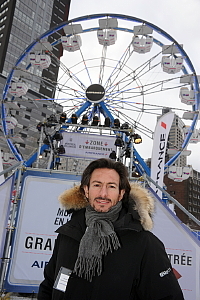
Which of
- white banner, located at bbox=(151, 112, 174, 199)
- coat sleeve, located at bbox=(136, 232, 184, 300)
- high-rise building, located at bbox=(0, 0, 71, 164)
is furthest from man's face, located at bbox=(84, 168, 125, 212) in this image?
high-rise building, located at bbox=(0, 0, 71, 164)

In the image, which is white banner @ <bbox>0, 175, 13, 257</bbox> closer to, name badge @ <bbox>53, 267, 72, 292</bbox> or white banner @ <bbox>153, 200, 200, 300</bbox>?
white banner @ <bbox>153, 200, 200, 300</bbox>

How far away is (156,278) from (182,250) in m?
2.63

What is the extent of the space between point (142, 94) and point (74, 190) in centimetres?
1362

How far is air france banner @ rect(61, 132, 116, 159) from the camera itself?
970 cm

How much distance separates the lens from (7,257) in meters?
4.09

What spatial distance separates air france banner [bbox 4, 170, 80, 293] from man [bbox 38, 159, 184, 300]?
7.85 feet

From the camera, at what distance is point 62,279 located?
1.67 m

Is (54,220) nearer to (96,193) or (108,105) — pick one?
(96,193)

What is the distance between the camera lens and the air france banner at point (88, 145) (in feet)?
31.8

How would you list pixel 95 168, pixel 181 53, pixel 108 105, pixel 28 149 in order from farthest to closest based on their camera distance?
1. pixel 28 149
2. pixel 108 105
3. pixel 181 53
4. pixel 95 168

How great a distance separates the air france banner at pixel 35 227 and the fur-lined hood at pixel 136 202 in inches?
90.1

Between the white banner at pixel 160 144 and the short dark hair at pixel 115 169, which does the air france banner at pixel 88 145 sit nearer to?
the white banner at pixel 160 144

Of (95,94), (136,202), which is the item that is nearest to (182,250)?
(136,202)

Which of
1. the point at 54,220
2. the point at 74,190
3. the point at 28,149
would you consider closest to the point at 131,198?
the point at 74,190
